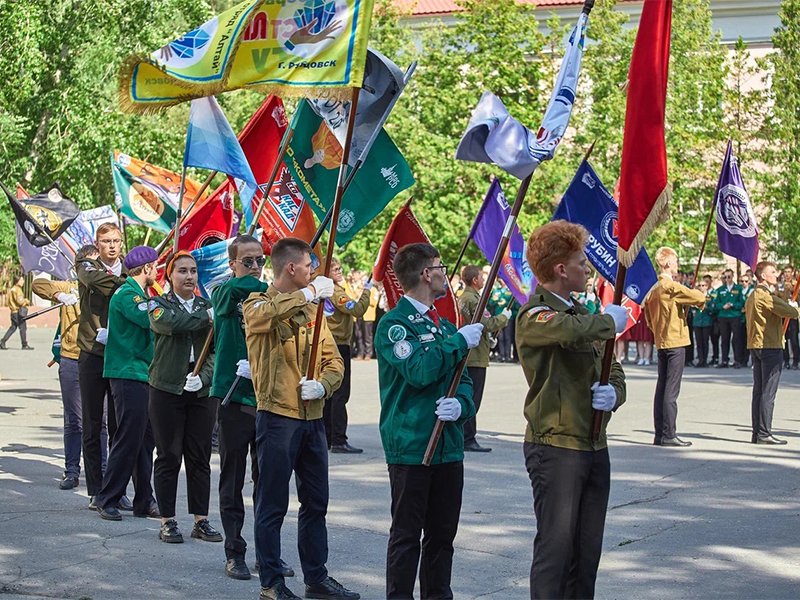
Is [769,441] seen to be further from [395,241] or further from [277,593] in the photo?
[277,593]

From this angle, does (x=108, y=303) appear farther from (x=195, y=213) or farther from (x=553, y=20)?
(x=553, y=20)

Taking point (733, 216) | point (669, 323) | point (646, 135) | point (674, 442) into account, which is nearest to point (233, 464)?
point (646, 135)

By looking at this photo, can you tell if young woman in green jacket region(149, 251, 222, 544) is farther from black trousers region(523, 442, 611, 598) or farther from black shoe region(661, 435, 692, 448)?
black shoe region(661, 435, 692, 448)

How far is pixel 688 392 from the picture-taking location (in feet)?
66.6

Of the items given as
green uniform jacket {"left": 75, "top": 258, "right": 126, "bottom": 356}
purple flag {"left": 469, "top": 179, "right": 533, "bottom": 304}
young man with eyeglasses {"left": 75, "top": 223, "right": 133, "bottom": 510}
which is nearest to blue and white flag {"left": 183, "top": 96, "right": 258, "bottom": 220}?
young man with eyeglasses {"left": 75, "top": 223, "right": 133, "bottom": 510}

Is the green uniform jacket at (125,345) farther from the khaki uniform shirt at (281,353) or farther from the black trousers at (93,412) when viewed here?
the khaki uniform shirt at (281,353)

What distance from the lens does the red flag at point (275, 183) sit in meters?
10.4

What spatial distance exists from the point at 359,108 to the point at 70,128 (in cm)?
2177

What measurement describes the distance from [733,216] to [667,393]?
2.25 meters

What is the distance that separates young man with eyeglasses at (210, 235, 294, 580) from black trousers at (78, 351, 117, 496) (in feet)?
8.19

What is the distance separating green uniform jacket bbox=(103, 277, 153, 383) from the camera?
920cm

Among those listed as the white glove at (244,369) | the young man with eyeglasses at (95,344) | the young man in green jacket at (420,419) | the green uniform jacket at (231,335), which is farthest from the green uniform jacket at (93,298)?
the young man in green jacket at (420,419)


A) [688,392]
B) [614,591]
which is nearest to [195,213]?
[614,591]

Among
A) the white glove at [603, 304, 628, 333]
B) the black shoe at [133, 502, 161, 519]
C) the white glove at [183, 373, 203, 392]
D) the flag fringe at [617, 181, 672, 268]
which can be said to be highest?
the flag fringe at [617, 181, 672, 268]
